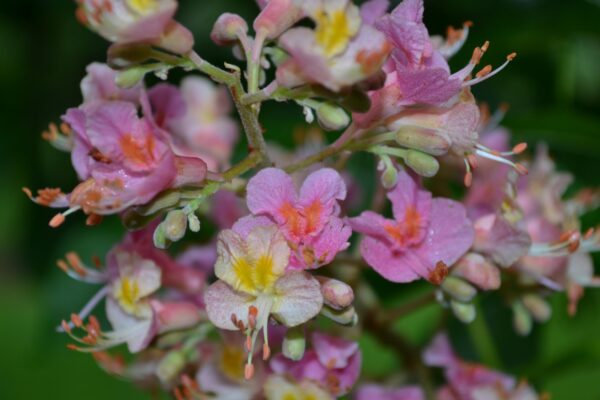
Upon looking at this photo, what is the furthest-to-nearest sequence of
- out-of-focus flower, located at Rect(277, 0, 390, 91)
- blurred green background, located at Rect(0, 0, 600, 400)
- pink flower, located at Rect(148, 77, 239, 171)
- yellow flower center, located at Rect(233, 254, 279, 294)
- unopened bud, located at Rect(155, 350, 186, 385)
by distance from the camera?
1. blurred green background, located at Rect(0, 0, 600, 400)
2. pink flower, located at Rect(148, 77, 239, 171)
3. unopened bud, located at Rect(155, 350, 186, 385)
4. yellow flower center, located at Rect(233, 254, 279, 294)
5. out-of-focus flower, located at Rect(277, 0, 390, 91)

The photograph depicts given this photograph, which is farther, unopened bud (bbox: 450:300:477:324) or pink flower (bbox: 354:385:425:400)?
pink flower (bbox: 354:385:425:400)

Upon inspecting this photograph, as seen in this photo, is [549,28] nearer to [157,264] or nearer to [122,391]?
[157,264]

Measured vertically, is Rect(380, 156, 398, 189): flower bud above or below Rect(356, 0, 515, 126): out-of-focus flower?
below

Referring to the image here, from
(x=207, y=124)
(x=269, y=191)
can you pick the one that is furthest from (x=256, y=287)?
(x=207, y=124)

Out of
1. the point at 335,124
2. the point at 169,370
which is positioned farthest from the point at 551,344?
the point at 335,124

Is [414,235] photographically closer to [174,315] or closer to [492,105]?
[174,315]

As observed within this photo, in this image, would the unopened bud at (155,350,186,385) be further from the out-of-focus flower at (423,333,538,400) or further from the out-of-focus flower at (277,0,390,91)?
the out-of-focus flower at (277,0,390,91)

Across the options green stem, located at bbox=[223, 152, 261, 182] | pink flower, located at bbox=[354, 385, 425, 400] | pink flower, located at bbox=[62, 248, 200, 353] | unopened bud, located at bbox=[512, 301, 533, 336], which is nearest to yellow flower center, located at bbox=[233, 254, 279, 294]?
green stem, located at bbox=[223, 152, 261, 182]

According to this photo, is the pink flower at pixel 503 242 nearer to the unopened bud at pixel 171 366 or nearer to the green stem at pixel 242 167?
the green stem at pixel 242 167
